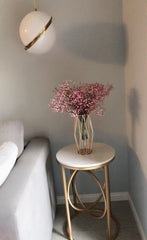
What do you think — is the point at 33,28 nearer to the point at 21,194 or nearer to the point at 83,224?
the point at 21,194

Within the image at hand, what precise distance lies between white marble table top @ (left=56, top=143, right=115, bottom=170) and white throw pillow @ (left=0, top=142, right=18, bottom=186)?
1.17ft

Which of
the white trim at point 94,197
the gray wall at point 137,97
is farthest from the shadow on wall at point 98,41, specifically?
the white trim at point 94,197

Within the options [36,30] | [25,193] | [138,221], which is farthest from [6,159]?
[138,221]

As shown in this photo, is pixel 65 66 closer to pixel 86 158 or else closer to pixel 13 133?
pixel 13 133

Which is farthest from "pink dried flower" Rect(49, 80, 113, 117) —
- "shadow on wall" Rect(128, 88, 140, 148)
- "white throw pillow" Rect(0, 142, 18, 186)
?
"white throw pillow" Rect(0, 142, 18, 186)

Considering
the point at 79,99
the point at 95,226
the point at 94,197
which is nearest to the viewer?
the point at 79,99

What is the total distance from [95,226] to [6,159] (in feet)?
3.31

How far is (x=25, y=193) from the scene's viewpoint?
1.21 m

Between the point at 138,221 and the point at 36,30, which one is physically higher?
the point at 36,30

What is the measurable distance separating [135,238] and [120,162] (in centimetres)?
62

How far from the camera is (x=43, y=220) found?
153 centimetres

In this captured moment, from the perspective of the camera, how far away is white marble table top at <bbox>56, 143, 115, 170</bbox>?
157 cm

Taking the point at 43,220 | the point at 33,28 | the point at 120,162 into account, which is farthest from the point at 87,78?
the point at 43,220

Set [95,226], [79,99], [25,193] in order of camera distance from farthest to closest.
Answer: [95,226], [79,99], [25,193]
